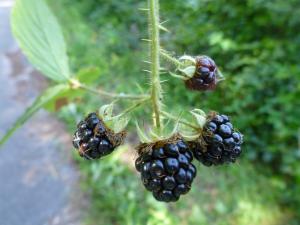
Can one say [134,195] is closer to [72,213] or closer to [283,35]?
[72,213]

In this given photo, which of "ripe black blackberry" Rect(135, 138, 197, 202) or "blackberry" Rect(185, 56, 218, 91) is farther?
"blackberry" Rect(185, 56, 218, 91)

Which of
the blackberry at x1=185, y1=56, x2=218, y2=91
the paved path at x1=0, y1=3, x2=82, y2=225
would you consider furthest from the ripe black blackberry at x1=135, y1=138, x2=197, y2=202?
the paved path at x1=0, y1=3, x2=82, y2=225

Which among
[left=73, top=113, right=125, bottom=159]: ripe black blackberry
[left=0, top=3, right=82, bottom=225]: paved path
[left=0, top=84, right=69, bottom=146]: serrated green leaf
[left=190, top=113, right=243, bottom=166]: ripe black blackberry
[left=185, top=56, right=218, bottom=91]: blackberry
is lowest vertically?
[left=0, top=3, right=82, bottom=225]: paved path

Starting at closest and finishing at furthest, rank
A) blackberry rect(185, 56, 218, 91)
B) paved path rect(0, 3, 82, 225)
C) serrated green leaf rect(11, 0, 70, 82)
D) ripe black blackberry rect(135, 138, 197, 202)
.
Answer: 1. ripe black blackberry rect(135, 138, 197, 202)
2. blackberry rect(185, 56, 218, 91)
3. serrated green leaf rect(11, 0, 70, 82)
4. paved path rect(0, 3, 82, 225)

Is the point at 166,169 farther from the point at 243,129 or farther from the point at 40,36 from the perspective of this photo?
the point at 243,129

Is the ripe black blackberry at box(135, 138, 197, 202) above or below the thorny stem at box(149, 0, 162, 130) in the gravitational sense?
below

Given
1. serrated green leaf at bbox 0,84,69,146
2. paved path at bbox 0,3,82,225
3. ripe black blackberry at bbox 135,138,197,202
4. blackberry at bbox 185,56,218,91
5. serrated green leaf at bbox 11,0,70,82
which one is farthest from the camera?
paved path at bbox 0,3,82,225

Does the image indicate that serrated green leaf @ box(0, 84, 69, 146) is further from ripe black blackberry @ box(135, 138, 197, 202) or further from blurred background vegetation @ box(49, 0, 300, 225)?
blurred background vegetation @ box(49, 0, 300, 225)

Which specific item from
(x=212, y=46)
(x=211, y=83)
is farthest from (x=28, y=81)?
(x=211, y=83)
